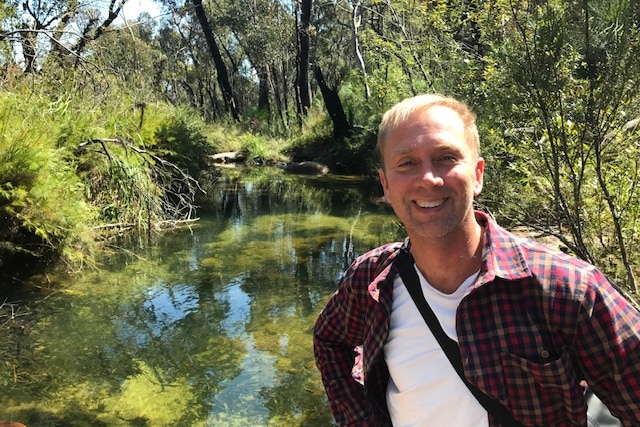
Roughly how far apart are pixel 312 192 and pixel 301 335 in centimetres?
960

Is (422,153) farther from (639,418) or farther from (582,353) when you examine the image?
(639,418)

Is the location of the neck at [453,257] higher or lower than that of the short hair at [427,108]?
lower

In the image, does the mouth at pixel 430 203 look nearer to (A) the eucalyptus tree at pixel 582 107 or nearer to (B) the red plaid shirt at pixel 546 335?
(B) the red plaid shirt at pixel 546 335

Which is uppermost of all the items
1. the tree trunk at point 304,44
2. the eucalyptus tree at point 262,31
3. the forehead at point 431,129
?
the eucalyptus tree at point 262,31

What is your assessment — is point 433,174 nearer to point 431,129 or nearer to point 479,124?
point 431,129

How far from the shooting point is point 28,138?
581cm

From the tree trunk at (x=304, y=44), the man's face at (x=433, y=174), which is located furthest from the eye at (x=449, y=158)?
the tree trunk at (x=304, y=44)

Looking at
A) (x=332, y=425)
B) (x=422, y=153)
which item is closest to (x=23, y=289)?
(x=332, y=425)

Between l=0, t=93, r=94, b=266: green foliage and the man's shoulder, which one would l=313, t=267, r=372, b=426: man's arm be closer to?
the man's shoulder

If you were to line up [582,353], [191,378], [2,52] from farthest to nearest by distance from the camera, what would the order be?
[2,52] → [191,378] → [582,353]

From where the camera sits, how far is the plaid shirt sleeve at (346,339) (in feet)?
5.20

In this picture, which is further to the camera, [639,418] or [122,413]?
[122,413]

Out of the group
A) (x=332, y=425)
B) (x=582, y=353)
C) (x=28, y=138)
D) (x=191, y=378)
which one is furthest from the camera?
(x=28, y=138)

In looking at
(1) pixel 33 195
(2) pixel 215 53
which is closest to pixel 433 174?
(1) pixel 33 195
